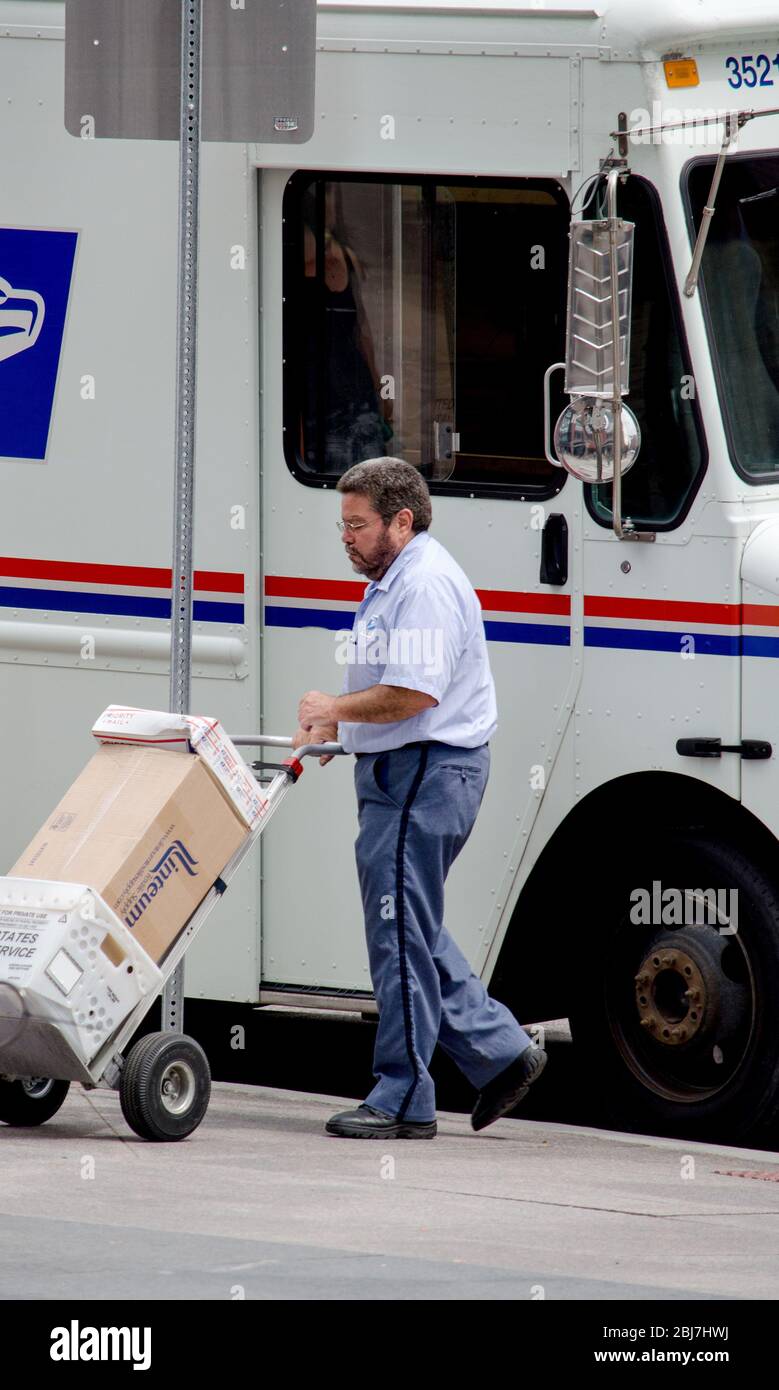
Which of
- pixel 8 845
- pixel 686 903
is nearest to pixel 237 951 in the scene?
pixel 8 845

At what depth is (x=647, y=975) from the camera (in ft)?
23.5

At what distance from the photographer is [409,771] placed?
673 cm

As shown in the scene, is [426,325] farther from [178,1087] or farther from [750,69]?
[178,1087]

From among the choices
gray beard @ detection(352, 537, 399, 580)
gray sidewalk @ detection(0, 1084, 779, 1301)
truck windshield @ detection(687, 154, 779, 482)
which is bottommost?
gray sidewalk @ detection(0, 1084, 779, 1301)

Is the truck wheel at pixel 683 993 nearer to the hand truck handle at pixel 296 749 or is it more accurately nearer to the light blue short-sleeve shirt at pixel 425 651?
the light blue short-sleeve shirt at pixel 425 651

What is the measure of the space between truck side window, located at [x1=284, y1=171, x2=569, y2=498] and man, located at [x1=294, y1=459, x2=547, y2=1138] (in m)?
0.58

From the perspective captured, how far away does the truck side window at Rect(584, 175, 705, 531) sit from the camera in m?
7.00

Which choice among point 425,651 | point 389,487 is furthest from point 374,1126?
point 389,487

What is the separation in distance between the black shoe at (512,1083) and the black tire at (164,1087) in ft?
2.53

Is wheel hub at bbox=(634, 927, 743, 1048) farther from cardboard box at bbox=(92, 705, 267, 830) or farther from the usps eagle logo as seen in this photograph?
the usps eagle logo

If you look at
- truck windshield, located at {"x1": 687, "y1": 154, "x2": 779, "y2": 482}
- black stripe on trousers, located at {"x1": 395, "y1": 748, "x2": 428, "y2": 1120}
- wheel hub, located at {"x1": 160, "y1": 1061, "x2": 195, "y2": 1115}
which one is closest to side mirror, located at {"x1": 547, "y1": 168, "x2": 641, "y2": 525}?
→ truck windshield, located at {"x1": 687, "y1": 154, "x2": 779, "y2": 482}

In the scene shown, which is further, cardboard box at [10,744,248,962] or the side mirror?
the side mirror
